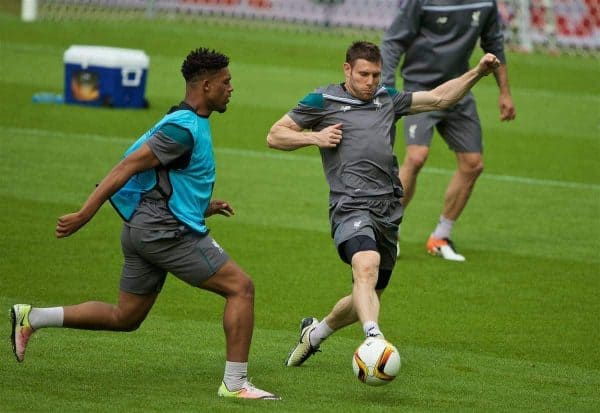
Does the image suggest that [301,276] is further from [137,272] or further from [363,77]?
[137,272]

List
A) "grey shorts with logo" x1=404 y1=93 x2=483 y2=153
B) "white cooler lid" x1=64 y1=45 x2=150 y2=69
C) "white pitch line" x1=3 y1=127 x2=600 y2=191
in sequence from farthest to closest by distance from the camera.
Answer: "white cooler lid" x1=64 y1=45 x2=150 y2=69, "white pitch line" x1=3 y1=127 x2=600 y2=191, "grey shorts with logo" x1=404 y1=93 x2=483 y2=153

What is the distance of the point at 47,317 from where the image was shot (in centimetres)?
803

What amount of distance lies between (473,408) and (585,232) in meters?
6.76

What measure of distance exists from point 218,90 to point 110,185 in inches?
34.1

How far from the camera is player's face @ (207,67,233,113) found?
25.9 feet

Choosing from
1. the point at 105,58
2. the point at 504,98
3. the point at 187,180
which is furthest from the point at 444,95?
the point at 105,58

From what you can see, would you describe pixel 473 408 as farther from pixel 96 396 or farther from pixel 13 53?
pixel 13 53

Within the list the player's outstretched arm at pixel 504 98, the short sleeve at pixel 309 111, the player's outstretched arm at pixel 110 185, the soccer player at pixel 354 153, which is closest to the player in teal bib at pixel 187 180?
the player's outstretched arm at pixel 110 185

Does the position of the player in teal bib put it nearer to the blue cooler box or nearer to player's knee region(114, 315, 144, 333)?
player's knee region(114, 315, 144, 333)

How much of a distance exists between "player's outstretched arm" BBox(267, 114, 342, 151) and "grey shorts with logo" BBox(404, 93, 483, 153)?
14.1ft

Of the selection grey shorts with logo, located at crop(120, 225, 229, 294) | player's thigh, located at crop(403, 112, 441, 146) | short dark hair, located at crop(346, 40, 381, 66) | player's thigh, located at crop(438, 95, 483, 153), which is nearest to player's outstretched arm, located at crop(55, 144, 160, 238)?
grey shorts with logo, located at crop(120, 225, 229, 294)

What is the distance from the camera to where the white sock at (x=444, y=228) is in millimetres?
13023

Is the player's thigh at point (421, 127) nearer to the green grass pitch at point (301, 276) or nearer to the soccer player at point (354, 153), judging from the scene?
the green grass pitch at point (301, 276)

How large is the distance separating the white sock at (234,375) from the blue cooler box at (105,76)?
13.5 meters
